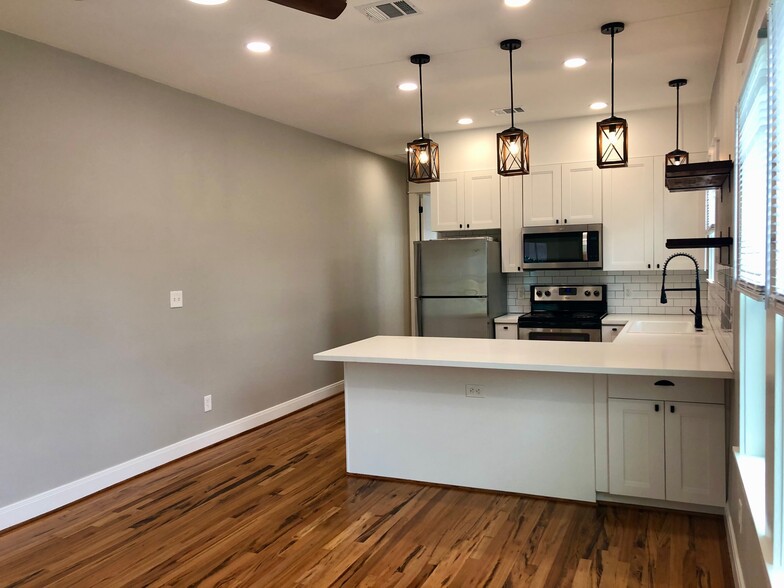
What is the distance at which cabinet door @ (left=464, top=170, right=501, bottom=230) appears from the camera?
222 inches

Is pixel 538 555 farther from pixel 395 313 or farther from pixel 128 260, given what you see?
pixel 395 313

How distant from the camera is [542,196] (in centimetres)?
547

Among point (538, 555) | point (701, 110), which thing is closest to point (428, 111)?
point (701, 110)

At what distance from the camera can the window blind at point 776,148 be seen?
1.39 meters

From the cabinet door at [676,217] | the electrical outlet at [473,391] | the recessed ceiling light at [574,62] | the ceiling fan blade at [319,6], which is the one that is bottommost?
the electrical outlet at [473,391]

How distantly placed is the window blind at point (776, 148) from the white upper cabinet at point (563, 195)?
12.8ft

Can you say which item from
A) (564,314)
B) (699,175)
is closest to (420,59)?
(699,175)

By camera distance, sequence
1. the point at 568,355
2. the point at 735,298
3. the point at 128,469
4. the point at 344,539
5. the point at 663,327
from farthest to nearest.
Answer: the point at 663,327 → the point at 128,469 → the point at 568,355 → the point at 344,539 → the point at 735,298

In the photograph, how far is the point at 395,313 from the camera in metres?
7.28

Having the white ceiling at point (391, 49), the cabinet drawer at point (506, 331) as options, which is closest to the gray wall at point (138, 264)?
the white ceiling at point (391, 49)

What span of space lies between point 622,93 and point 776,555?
3836mm

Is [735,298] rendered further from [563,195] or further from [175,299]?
[175,299]

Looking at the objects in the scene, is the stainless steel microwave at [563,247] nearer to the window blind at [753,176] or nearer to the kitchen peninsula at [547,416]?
the kitchen peninsula at [547,416]

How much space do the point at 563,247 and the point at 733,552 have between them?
3.26 meters
